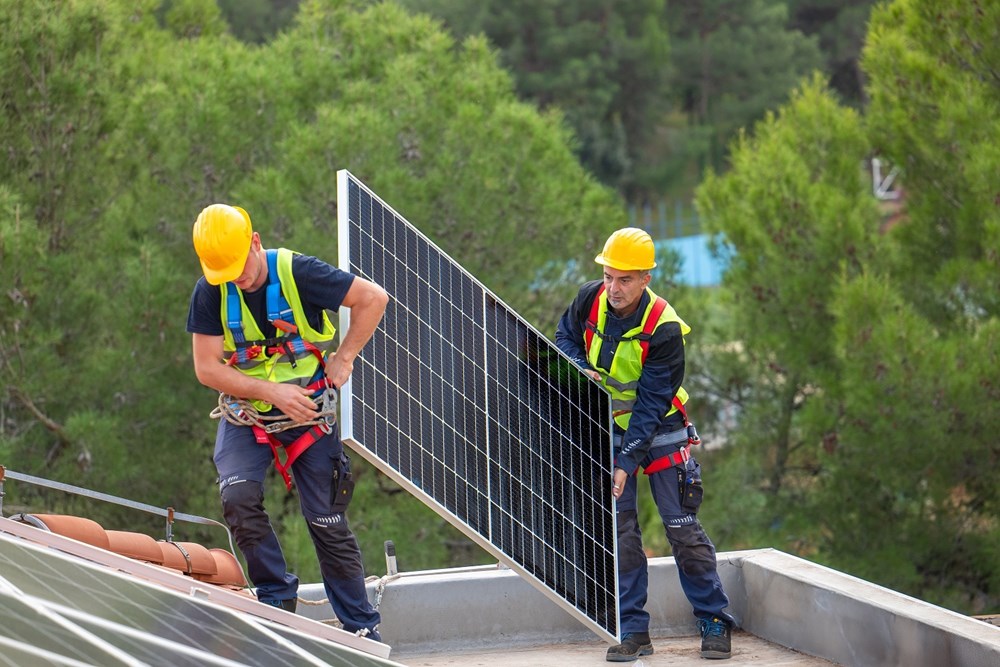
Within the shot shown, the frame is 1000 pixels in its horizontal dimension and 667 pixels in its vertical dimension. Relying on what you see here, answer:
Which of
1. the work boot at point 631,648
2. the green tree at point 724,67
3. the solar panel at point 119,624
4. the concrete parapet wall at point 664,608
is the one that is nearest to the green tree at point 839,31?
the green tree at point 724,67

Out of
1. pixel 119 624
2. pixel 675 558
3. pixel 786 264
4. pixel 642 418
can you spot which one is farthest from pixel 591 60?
pixel 119 624

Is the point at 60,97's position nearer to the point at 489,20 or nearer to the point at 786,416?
the point at 786,416

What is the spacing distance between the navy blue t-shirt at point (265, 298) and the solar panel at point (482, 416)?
0.08 meters

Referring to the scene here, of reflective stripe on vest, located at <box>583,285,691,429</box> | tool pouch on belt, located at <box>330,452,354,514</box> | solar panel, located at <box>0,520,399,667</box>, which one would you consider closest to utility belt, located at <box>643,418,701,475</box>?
reflective stripe on vest, located at <box>583,285,691,429</box>

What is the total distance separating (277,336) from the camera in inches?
213

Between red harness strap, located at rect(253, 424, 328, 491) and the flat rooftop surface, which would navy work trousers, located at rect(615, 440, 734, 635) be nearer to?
the flat rooftop surface

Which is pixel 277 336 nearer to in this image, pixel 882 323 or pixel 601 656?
pixel 601 656

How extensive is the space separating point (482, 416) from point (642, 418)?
75 cm

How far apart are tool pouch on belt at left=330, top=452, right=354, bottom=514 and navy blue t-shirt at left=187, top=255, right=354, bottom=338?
597 mm

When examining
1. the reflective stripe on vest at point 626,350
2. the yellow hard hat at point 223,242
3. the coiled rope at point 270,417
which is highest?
the yellow hard hat at point 223,242

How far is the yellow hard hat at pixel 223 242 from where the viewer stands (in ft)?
16.6

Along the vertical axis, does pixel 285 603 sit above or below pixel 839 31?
below

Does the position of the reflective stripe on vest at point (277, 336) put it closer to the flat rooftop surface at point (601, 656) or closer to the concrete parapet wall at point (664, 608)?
the concrete parapet wall at point (664, 608)

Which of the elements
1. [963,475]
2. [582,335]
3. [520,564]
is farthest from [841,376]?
[520,564]
